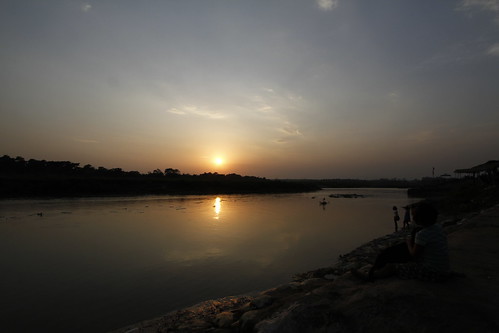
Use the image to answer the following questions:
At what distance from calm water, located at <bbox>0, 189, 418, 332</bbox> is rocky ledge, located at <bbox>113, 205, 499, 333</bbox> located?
1.83 meters

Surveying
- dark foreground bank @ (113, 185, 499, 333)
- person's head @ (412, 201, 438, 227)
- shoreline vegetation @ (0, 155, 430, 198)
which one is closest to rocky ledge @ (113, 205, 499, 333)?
dark foreground bank @ (113, 185, 499, 333)

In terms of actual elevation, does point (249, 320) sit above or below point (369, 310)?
below

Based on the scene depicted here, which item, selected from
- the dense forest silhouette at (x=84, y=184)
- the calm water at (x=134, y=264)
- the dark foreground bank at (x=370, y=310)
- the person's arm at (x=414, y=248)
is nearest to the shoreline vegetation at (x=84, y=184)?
the dense forest silhouette at (x=84, y=184)

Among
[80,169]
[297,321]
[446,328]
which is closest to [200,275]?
[297,321]

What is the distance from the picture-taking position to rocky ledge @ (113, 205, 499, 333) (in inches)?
158

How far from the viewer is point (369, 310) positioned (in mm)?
4441

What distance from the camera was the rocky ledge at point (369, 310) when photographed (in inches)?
158

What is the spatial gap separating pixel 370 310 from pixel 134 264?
1031 cm

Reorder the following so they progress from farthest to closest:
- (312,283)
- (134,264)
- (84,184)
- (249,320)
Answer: (84,184) < (134,264) < (312,283) < (249,320)

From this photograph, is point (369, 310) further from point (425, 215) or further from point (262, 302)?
point (262, 302)

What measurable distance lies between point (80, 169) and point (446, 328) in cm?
9469

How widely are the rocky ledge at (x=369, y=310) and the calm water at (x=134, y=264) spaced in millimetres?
1835

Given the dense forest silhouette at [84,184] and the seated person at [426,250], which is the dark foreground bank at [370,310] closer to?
the seated person at [426,250]

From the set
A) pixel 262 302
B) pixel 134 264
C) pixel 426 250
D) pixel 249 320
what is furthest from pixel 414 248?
pixel 134 264
